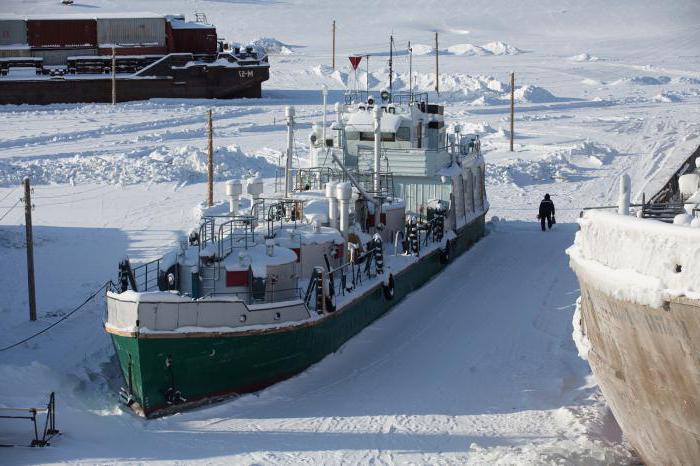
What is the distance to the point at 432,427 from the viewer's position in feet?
52.2

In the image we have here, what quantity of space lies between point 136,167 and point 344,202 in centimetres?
1793

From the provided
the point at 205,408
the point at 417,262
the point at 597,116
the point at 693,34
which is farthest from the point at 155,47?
the point at 693,34

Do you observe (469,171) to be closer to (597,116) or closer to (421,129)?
(421,129)

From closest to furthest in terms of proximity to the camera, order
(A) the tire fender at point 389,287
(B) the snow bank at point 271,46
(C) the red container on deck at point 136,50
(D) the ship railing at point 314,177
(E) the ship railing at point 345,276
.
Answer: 1. (E) the ship railing at point 345,276
2. (A) the tire fender at point 389,287
3. (D) the ship railing at point 314,177
4. (C) the red container on deck at point 136,50
5. (B) the snow bank at point 271,46

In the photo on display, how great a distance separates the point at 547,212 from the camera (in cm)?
3081

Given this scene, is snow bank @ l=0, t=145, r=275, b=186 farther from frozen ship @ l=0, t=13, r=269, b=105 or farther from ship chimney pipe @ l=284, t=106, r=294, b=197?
frozen ship @ l=0, t=13, r=269, b=105

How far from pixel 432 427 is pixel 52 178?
22843 millimetres

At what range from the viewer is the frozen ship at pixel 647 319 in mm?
11656

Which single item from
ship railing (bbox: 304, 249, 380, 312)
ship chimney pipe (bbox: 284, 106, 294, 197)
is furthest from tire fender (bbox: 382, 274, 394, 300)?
ship chimney pipe (bbox: 284, 106, 294, 197)

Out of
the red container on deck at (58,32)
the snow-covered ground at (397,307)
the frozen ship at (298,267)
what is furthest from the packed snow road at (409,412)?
the red container on deck at (58,32)

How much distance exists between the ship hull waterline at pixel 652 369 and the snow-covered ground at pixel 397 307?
1.27 meters

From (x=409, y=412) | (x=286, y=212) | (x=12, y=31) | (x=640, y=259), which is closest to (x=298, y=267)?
(x=286, y=212)

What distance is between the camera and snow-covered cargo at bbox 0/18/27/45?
61.2 meters

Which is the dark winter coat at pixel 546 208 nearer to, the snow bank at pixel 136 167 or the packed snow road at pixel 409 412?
the packed snow road at pixel 409 412
